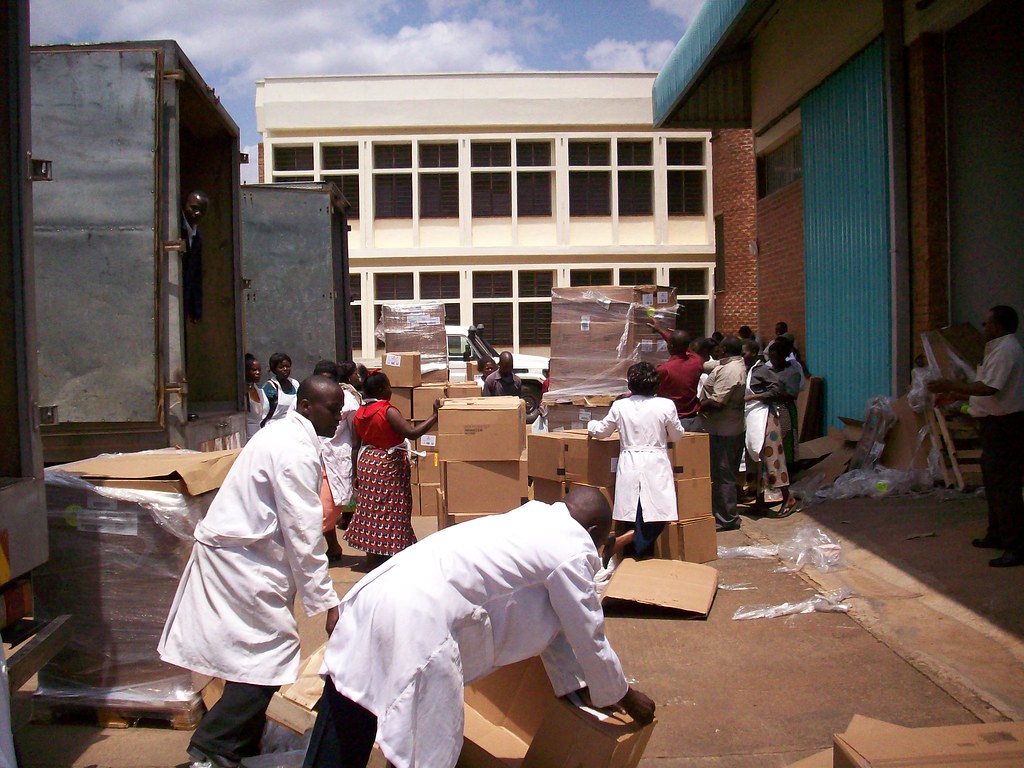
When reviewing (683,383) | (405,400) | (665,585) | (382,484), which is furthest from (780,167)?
(382,484)

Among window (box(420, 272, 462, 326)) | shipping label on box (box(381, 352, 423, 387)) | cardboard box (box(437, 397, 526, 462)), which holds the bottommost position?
cardboard box (box(437, 397, 526, 462))

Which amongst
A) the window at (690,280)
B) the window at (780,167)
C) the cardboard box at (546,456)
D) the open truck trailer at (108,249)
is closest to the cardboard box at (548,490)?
the cardboard box at (546,456)

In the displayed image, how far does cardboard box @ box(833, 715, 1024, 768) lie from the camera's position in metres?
2.67

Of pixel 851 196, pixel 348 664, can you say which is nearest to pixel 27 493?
pixel 348 664

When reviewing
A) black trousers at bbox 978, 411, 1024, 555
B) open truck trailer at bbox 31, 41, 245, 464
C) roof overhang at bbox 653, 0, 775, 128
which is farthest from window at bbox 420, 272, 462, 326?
open truck trailer at bbox 31, 41, 245, 464

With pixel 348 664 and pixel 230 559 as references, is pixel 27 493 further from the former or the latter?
pixel 348 664

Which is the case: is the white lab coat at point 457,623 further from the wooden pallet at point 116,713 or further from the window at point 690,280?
the window at point 690,280

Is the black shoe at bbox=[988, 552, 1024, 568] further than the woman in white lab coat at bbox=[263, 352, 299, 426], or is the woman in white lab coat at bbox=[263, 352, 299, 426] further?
the woman in white lab coat at bbox=[263, 352, 299, 426]

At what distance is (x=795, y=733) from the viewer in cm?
388

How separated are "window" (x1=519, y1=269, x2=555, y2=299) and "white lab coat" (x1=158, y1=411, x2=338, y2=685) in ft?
69.8

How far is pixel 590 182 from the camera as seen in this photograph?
24547 mm

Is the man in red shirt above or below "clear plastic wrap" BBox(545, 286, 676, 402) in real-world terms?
below

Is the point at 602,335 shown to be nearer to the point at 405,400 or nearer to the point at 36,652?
the point at 405,400

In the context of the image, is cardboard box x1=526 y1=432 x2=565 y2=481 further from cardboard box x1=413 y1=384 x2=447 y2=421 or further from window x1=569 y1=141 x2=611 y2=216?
window x1=569 y1=141 x2=611 y2=216
